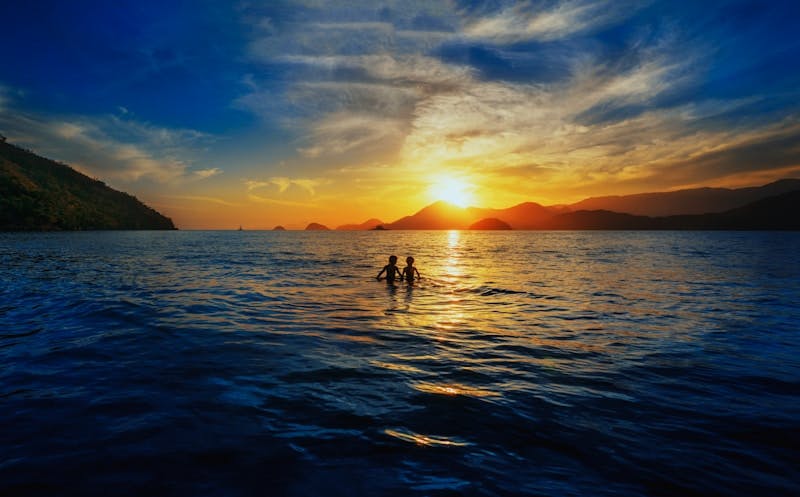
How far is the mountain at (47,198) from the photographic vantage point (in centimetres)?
12092

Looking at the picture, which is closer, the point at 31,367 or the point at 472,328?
the point at 31,367

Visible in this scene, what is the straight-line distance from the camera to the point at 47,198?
137 m

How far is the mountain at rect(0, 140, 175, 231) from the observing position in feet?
397

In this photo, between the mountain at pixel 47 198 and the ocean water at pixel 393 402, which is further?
the mountain at pixel 47 198

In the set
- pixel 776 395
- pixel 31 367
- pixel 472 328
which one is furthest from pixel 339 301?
pixel 776 395

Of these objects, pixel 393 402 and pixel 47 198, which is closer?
pixel 393 402

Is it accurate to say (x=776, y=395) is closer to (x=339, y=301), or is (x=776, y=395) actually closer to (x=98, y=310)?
(x=339, y=301)

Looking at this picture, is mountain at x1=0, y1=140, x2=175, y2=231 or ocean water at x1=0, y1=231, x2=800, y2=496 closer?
ocean water at x1=0, y1=231, x2=800, y2=496

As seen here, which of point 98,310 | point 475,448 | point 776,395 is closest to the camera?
point 475,448

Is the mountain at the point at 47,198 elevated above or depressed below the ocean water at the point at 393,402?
above

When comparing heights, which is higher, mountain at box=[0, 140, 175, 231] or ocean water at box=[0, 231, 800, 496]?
mountain at box=[0, 140, 175, 231]

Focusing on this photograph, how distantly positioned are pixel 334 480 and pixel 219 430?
7.85 ft

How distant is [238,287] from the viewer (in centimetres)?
2302

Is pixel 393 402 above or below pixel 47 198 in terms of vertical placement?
below
